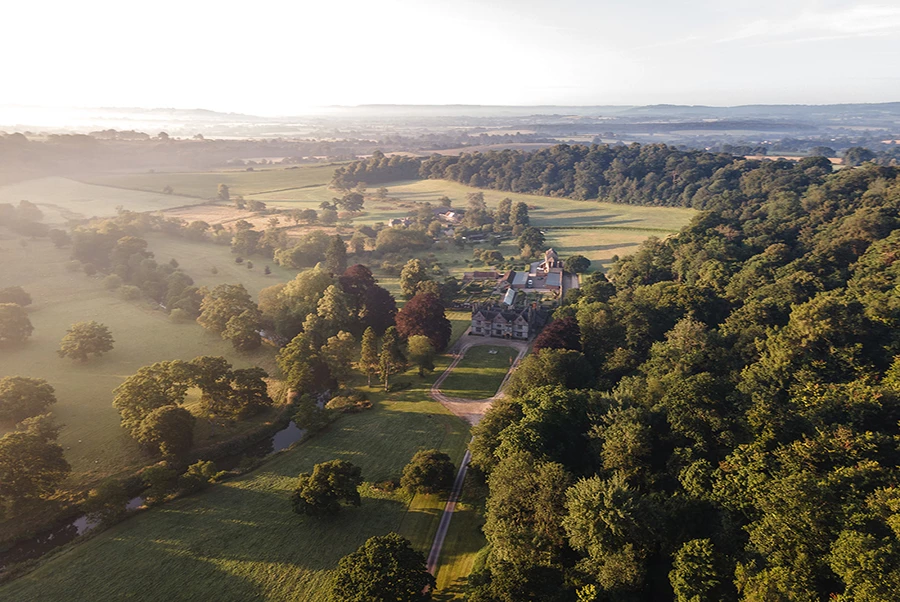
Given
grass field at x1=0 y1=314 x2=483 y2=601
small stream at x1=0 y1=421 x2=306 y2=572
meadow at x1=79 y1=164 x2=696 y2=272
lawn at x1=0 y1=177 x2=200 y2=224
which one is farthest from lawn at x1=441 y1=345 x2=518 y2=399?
lawn at x1=0 y1=177 x2=200 y2=224

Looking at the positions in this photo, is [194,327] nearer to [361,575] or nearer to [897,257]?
[361,575]

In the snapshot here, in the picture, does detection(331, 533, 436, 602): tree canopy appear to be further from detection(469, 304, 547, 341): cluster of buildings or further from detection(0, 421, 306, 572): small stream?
detection(469, 304, 547, 341): cluster of buildings

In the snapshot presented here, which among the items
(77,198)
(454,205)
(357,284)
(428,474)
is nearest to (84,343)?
(357,284)

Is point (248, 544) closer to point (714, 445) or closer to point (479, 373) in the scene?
point (479, 373)

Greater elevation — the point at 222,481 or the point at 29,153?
the point at 29,153

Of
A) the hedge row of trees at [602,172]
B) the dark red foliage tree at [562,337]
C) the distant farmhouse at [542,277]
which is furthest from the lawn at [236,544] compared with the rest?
the hedge row of trees at [602,172]

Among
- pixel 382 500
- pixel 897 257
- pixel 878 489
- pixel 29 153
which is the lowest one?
pixel 382 500

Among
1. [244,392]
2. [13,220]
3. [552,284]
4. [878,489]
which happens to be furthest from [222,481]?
[13,220]
